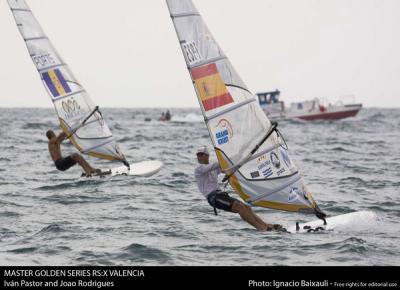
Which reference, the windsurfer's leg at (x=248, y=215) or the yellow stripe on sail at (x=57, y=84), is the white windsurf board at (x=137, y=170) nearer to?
the yellow stripe on sail at (x=57, y=84)

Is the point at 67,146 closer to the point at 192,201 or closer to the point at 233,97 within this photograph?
the point at 192,201

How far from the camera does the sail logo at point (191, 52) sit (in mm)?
11367

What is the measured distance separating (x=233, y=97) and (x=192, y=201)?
4823 millimetres

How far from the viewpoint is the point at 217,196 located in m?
11.7

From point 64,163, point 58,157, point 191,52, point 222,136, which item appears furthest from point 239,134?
point 58,157

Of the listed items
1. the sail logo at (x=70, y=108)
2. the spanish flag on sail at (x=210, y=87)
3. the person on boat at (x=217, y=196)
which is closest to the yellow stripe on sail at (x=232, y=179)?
the person on boat at (x=217, y=196)

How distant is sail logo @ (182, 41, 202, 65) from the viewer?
11367 mm

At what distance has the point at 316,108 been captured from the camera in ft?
217
